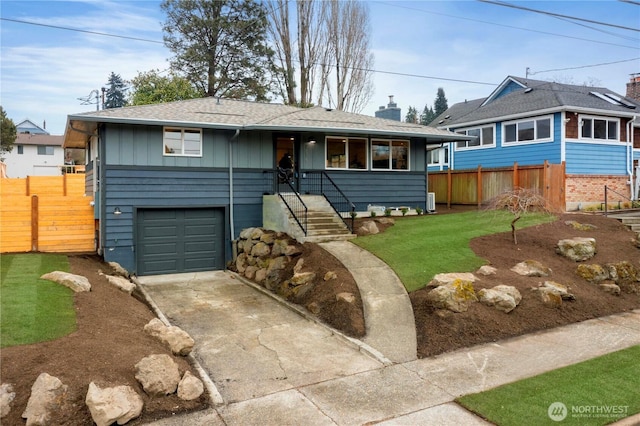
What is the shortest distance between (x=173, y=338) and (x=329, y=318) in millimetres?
2952

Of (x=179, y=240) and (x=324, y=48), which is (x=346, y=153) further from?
(x=324, y=48)

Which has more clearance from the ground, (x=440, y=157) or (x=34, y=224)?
(x=440, y=157)

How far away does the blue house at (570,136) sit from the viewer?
17344 mm

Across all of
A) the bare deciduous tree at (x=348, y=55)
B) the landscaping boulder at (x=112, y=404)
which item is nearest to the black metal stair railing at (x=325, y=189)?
the landscaping boulder at (x=112, y=404)

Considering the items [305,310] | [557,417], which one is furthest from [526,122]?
[557,417]

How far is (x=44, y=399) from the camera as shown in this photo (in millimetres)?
4277

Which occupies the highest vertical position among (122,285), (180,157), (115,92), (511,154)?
(115,92)

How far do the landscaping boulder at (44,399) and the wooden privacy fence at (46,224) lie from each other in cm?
865

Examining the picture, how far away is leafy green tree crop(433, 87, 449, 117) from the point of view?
244 ft

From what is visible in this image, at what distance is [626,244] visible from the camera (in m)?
11.4

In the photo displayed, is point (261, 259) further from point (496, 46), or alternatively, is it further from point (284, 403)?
point (496, 46)

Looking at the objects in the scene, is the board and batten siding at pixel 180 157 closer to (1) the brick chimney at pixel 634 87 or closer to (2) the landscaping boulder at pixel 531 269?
(2) the landscaping boulder at pixel 531 269

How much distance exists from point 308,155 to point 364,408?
10581 millimetres

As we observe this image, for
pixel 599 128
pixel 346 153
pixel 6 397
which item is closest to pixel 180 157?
pixel 346 153
